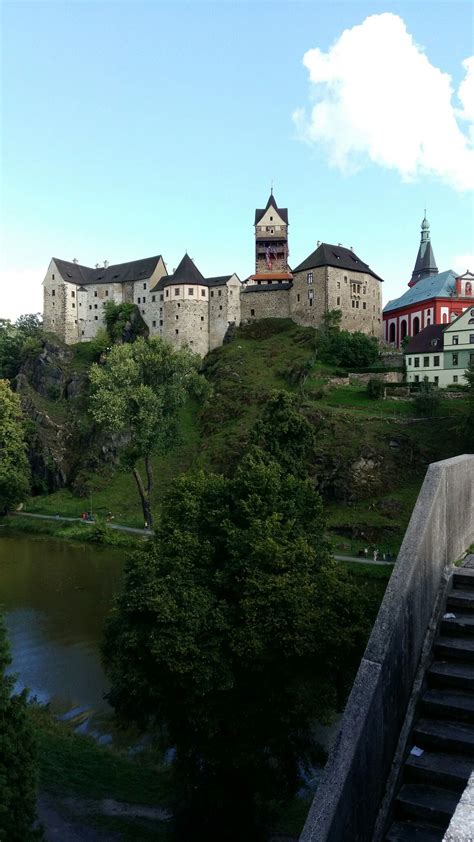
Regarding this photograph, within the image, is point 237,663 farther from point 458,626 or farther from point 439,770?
point 439,770

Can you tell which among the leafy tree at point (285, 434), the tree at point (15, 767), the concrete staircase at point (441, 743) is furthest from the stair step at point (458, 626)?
the leafy tree at point (285, 434)

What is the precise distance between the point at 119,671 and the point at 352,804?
11159 millimetres

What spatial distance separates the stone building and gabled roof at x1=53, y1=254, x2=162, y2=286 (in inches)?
562

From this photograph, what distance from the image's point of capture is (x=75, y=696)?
875 inches

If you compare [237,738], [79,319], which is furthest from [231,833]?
[79,319]

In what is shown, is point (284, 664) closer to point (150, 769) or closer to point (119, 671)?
point (119, 671)

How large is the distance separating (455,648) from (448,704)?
75cm

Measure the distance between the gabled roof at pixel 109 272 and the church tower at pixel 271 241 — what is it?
54.6 feet

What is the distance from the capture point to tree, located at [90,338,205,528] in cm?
4931

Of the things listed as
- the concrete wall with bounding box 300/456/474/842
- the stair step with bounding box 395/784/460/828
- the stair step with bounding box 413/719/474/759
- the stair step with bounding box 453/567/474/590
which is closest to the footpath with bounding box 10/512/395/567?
the stair step with bounding box 453/567/474/590

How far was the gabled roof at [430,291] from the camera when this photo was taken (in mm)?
72500

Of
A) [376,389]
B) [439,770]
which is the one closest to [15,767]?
[439,770]

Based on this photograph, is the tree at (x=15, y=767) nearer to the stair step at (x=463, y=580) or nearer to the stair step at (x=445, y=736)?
the stair step at (x=445, y=736)

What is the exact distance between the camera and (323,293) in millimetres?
75938
